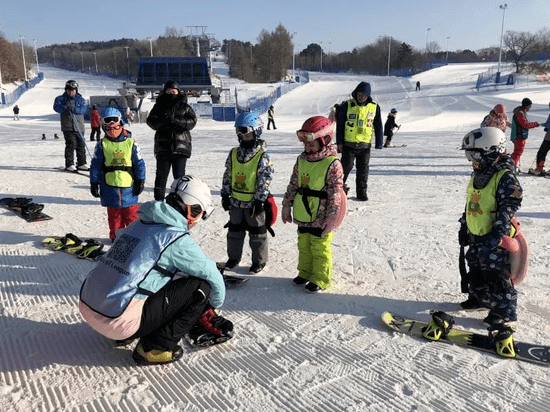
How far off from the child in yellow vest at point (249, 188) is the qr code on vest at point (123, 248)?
1758 mm

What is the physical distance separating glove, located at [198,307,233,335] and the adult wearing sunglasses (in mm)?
299

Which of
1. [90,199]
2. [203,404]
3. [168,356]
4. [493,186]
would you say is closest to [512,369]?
[493,186]

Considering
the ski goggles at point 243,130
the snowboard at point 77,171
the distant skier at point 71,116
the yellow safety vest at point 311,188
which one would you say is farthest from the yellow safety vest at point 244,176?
the snowboard at point 77,171

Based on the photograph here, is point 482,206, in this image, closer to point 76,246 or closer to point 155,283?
point 155,283

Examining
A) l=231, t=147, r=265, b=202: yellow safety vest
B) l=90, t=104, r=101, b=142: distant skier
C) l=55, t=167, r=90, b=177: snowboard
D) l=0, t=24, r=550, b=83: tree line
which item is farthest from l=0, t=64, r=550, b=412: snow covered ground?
l=0, t=24, r=550, b=83: tree line

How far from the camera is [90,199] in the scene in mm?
7480

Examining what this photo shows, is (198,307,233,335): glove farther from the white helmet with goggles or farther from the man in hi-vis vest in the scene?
the man in hi-vis vest

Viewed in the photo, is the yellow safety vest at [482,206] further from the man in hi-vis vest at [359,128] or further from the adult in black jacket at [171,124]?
the adult in black jacket at [171,124]

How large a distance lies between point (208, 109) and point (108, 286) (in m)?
32.1

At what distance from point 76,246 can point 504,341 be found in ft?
14.4

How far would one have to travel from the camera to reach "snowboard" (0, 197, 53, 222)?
6.22 metres

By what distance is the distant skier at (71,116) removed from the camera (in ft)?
29.3

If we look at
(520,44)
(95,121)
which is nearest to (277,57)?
(520,44)

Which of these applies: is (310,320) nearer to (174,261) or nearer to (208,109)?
(174,261)
